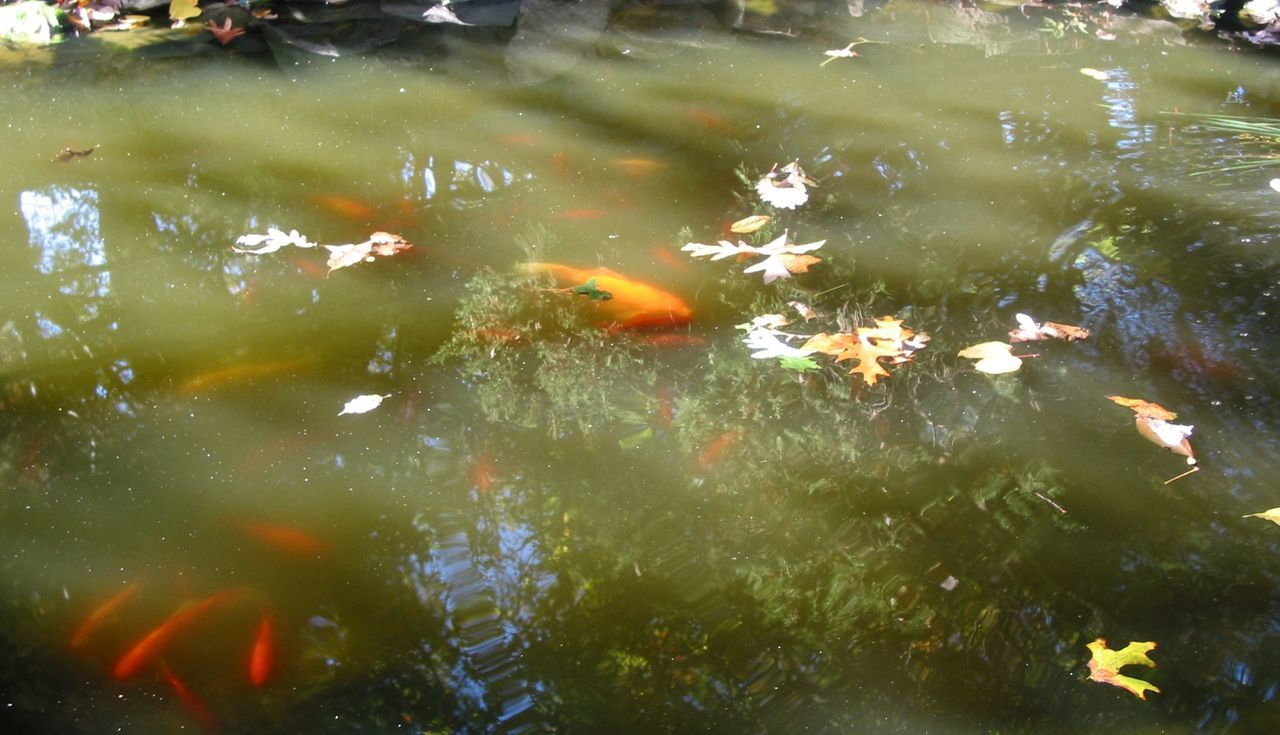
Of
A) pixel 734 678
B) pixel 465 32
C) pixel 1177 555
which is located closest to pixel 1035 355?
pixel 1177 555

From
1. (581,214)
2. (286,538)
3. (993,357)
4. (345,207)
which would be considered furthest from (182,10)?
(993,357)

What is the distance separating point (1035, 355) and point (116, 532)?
1.87m

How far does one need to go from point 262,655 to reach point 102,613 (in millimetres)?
296

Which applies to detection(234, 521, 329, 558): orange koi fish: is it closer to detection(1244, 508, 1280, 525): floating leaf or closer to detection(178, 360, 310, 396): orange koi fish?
detection(178, 360, 310, 396): orange koi fish

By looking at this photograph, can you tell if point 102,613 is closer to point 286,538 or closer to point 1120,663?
point 286,538

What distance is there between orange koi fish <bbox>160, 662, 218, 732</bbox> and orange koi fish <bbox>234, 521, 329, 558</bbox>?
262 millimetres

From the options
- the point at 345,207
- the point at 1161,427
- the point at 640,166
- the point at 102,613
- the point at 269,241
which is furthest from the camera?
the point at 640,166

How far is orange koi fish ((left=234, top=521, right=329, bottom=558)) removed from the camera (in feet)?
5.15

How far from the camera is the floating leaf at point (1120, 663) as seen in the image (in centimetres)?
134

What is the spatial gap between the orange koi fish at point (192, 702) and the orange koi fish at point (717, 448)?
91cm

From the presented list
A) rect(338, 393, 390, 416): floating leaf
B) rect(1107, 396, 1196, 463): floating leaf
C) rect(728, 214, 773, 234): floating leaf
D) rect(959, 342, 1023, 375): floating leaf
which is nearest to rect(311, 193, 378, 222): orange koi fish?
rect(338, 393, 390, 416): floating leaf

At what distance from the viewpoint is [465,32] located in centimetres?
427

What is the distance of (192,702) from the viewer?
4.41 ft

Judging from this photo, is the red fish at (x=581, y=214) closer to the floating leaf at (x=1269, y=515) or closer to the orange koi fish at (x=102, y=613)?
the orange koi fish at (x=102, y=613)
